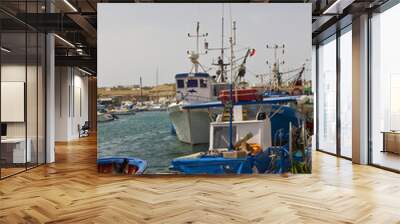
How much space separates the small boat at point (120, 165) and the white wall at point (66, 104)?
9.10 meters

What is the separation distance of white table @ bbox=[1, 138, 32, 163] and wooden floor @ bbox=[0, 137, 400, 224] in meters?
0.36

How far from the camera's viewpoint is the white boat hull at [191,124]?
6.67 m

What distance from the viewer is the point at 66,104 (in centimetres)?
1544

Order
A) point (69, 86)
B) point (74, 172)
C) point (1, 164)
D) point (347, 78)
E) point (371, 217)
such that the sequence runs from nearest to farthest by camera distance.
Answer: point (371, 217) < point (1, 164) < point (74, 172) < point (347, 78) < point (69, 86)

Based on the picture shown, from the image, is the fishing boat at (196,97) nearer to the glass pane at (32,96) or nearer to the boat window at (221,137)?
the boat window at (221,137)

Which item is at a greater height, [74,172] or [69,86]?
[69,86]

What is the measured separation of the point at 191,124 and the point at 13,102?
3.09 m

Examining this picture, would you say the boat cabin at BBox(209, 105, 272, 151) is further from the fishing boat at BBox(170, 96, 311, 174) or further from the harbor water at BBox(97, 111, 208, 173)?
the harbor water at BBox(97, 111, 208, 173)

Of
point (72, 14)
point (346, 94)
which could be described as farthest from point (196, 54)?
point (346, 94)

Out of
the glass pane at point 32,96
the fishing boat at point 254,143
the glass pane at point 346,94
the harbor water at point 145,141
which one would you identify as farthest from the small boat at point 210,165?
the glass pane at point 346,94

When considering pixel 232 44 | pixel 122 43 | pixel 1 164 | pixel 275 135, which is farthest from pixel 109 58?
pixel 275 135

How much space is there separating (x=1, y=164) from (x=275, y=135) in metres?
4.46

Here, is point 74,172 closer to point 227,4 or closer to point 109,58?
point 109,58

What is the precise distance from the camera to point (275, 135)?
666cm
